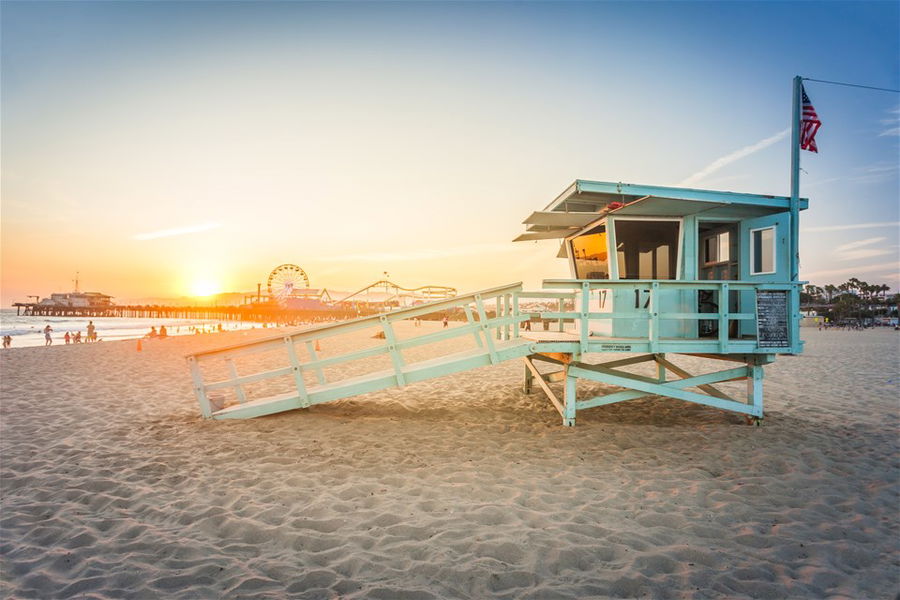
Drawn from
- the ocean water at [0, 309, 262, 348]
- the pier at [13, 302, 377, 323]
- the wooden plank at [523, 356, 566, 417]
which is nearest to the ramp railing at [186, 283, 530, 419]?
the wooden plank at [523, 356, 566, 417]

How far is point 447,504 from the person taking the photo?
14.4 ft

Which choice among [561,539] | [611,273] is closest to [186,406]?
[561,539]

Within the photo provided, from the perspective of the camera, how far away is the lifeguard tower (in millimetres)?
6801

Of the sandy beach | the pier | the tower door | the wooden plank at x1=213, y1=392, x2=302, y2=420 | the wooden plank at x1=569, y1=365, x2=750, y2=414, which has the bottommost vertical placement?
the pier

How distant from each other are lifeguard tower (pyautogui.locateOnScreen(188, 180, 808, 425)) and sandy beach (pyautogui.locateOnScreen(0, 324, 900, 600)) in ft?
2.31

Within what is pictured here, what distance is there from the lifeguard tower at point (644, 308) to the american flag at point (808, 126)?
47.4 inches

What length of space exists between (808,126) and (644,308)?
14.0ft

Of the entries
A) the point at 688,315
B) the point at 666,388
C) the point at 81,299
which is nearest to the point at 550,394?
the point at 666,388

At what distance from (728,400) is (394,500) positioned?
5828 millimetres

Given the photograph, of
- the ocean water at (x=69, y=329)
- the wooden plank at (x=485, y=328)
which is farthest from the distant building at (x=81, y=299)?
the wooden plank at (x=485, y=328)

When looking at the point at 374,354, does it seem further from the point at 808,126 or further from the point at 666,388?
the point at 808,126

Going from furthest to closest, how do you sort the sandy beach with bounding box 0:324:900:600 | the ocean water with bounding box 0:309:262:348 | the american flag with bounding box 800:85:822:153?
the ocean water with bounding box 0:309:262:348
the american flag with bounding box 800:85:822:153
the sandy beach with bounding box 0:324:900:600

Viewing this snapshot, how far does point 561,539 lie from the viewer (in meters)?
3.70

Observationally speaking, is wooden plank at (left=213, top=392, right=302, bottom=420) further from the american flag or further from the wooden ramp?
the american flag
